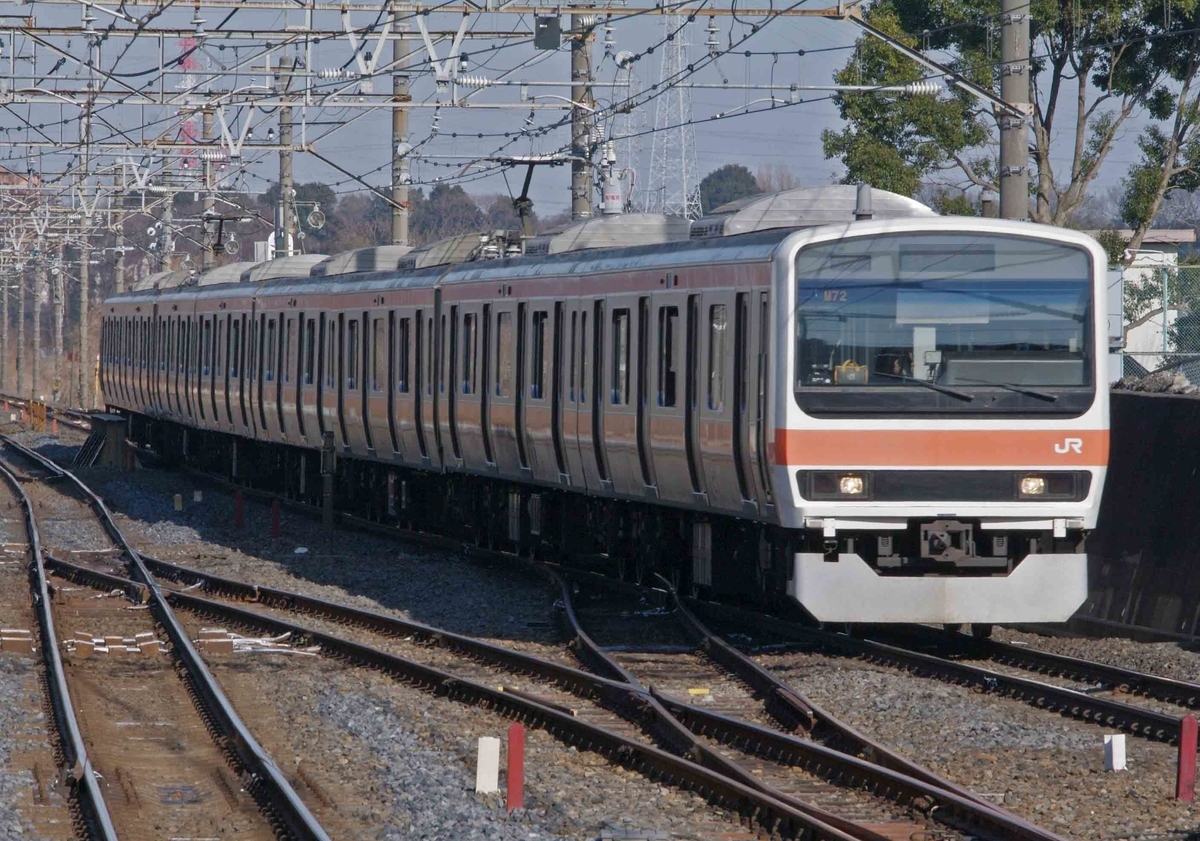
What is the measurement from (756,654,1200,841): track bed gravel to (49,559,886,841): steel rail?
1001mm

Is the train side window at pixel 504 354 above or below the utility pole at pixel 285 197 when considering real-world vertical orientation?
below

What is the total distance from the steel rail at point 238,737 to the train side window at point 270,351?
26.4 feet

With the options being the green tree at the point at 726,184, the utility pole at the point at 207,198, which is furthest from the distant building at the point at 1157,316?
the green tree at the point at 726,184

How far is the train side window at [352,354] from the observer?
2244 cm

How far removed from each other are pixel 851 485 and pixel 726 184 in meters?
97.2

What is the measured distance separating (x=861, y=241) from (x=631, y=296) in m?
3.07

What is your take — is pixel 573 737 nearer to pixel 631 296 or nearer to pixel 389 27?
pixel 631 296

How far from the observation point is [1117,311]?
15078 millimetres

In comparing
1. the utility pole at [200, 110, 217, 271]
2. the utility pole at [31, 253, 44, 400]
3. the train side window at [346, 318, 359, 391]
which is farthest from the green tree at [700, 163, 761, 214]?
the train side window at [346, 318, 359, 391]

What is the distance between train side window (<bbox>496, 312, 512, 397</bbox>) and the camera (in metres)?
17.5

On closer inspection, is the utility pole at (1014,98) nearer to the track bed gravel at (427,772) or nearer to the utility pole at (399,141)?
the track bed gravel at (427,772)

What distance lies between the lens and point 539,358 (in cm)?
1667

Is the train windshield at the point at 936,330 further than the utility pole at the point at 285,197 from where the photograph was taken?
No

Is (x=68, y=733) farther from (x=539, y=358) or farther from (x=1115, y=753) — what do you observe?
(x=539, y=358)
